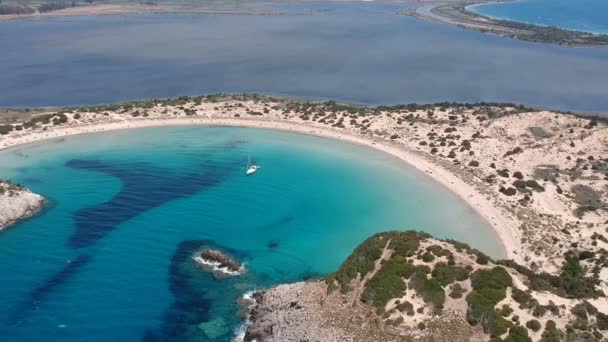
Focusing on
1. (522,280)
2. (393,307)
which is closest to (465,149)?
(522,280)

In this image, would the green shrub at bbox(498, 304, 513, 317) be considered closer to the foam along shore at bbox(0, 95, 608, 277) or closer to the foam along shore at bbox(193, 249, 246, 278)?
the foam along shore at bbox(0, 95, 608, 277)

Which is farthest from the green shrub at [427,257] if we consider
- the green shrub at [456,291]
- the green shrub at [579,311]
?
the green shrub at [579,311]

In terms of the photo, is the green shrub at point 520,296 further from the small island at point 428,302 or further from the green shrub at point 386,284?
the green shrub at point 386,284

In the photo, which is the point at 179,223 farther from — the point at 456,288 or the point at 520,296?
the point at 520,296

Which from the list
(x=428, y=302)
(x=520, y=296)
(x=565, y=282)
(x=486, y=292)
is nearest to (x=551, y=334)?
(x=520, y=296)

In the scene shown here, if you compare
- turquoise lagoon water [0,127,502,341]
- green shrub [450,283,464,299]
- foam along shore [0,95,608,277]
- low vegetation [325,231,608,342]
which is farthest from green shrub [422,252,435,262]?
foam along shore [0,95,608,277]
